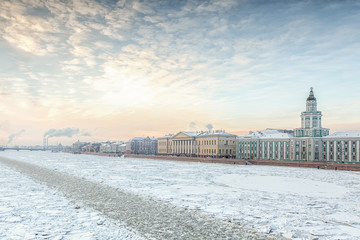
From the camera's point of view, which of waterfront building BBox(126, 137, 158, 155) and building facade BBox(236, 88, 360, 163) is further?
waterfront building BBox(126, 137, 158, 155)

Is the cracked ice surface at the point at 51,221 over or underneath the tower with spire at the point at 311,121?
underneath

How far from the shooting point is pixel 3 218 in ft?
40.5

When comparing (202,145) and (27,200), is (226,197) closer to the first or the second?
(27,200)

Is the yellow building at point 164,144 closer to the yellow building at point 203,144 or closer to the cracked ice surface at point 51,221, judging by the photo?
the yellow building at point 203,144

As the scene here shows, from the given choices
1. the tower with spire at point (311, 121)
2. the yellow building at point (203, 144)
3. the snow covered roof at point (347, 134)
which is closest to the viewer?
the snow covered roof at point (347, 134)

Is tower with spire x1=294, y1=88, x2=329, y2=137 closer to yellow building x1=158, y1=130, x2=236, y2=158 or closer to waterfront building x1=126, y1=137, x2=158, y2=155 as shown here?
yellow building x1=158, y1=130, x2=236, y2=158

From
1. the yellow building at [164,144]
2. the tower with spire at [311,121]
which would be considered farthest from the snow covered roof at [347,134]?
the yellow building at [164,144]

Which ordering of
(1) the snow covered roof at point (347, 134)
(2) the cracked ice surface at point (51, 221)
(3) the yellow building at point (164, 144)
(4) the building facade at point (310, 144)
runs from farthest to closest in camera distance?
(3) the yellow building at point (164, 144), (4) the building facade at point (310, 144), (1) the snow covered roof at point (347, 134), (2) the cracked ice surface at point (51, 221)

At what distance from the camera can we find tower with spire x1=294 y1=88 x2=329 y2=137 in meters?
71.1

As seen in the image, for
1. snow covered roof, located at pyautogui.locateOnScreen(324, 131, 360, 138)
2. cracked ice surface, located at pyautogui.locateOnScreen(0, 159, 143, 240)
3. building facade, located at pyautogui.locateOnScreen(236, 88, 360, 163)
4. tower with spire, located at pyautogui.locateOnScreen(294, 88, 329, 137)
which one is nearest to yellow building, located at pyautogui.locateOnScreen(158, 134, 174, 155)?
building facade, located at pyautogui.locateOnScreen(236, 88, 360, 163)

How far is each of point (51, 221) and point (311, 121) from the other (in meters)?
69.0

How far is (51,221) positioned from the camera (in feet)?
39.8

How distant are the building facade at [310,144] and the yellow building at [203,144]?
1076cm

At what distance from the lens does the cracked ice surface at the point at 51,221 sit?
413 inches
